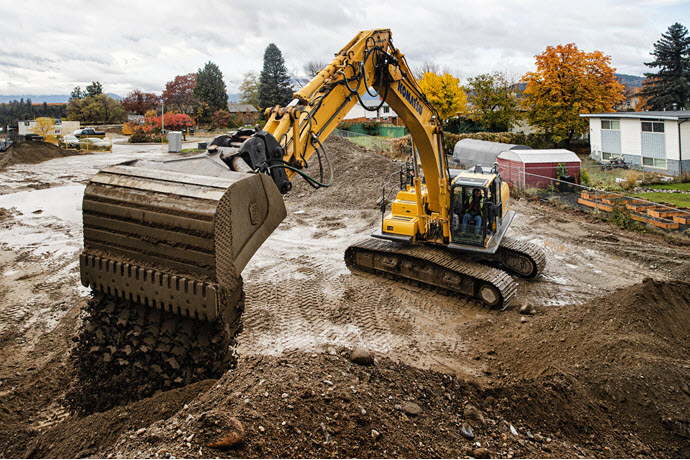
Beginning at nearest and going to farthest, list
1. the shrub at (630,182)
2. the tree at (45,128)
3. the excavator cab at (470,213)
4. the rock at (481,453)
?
1. the rock at (481,453)
2. the excavator cab at (470,213)
3. the shrub at (630,182)
4. the tree at (45,128)

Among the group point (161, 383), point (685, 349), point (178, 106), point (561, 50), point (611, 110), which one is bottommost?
point (685, 349)

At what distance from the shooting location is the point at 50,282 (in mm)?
10492

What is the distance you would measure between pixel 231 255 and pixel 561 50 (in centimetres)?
3187

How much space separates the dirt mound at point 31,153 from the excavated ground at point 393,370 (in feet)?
62.2

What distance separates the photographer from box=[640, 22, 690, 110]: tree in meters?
38.2

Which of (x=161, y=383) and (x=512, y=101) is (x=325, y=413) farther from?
(x=512, y=101)

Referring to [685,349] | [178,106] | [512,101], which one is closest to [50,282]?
[685,349]

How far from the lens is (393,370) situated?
237 inches

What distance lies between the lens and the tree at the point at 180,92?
6391 cm

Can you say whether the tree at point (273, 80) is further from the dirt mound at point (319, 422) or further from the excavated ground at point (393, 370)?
the dirt mound at point (319, 422)

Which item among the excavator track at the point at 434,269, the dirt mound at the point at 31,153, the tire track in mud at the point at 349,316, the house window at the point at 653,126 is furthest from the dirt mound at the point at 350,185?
the dirt mound at the point at 31,153

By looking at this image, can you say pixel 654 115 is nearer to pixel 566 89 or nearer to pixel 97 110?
pixel 566 89

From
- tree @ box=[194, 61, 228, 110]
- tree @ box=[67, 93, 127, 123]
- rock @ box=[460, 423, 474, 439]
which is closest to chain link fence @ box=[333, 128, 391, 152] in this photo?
rock @ box=[460, 423, 474, 439]

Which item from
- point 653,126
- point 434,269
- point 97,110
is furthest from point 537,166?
point 97,110
